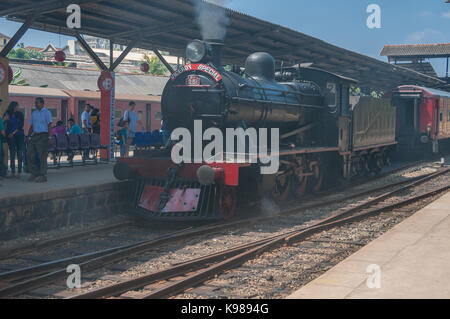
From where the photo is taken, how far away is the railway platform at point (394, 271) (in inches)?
192

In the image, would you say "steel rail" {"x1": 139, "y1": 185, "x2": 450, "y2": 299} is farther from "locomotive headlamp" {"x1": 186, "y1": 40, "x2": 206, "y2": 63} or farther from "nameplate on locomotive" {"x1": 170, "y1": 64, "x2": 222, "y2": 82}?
"locomotive headlamp" {"x1": 186, "y1": 40, "x2": 206, "y2": 63}

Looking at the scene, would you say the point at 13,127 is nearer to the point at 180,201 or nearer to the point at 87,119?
the point at 180,201

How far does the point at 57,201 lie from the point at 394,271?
213 inches

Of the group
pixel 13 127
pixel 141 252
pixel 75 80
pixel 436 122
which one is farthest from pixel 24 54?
pixel 141 252

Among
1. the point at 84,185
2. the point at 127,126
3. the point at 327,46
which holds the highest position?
the point at 327,46

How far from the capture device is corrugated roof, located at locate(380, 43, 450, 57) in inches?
1449

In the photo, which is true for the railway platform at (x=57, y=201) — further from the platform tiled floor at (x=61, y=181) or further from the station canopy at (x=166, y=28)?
the station canopy at (x=166, y=28)

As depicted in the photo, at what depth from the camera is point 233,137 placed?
9.55 m

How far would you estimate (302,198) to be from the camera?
1222cm

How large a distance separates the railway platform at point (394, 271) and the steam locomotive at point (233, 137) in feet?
9.11

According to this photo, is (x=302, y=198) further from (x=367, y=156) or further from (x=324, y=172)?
(x=367, y=156)

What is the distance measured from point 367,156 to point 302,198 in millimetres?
5232
